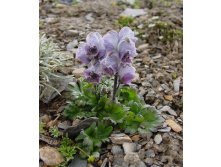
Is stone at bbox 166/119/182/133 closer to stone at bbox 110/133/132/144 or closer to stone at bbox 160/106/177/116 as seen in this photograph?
stone at bbox 160/106/177/116

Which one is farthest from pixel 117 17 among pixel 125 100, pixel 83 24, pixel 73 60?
pixel 125 100

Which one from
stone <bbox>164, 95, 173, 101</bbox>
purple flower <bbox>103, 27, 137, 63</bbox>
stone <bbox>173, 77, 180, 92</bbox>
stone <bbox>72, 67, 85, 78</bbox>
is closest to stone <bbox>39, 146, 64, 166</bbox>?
purple flower <bbox>103, 27, 137, 63</bbox>

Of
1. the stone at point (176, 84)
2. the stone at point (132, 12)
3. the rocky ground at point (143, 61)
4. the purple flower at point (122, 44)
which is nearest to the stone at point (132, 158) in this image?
the rocky ground at point (143, 61)

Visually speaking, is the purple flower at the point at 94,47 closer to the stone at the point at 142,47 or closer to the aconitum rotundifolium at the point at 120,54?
the aconitum rotundifolium at the point at 120,54

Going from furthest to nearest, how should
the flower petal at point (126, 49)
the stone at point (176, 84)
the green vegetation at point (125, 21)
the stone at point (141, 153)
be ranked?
the green vegetation at point (125, 21)
the stone at point (176, 84)
the stone at point (141, 153)
the flower petal at point (126, 49)

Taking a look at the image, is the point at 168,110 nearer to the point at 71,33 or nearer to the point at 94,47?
the point at 94,47

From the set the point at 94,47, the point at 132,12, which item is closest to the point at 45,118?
the point at 94,47
